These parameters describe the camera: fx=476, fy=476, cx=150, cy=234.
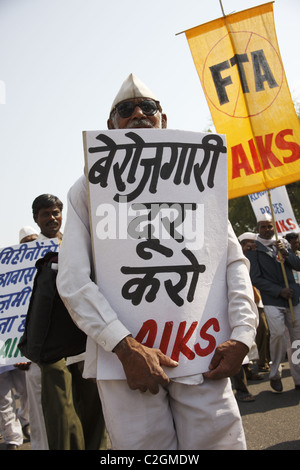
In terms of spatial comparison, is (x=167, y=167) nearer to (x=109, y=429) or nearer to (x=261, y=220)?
(x=109, y=429)

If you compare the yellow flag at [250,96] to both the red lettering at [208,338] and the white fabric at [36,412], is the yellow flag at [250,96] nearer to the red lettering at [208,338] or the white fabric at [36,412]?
the white fabric at [36,412]

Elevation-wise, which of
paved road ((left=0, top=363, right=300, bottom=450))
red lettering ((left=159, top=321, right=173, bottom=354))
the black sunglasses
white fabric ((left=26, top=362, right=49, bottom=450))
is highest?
the black sunglasses

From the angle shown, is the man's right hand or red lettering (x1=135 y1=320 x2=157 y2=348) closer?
the man's right hand

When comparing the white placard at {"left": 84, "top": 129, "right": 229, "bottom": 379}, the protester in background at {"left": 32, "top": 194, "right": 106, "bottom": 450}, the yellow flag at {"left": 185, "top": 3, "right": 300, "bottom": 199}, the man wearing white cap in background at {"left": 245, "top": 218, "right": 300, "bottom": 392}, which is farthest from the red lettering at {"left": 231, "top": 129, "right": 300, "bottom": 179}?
the white placard at {"left": 84, "top": 129, "right": 229, "bottom": 379}

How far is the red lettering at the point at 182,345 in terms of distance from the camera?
195cm

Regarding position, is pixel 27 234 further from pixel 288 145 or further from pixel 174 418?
pixel 174 418

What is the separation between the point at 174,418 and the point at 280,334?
427 cm

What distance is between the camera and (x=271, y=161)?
4.98 meters

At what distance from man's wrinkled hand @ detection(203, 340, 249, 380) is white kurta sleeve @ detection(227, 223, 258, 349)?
1.3 inches

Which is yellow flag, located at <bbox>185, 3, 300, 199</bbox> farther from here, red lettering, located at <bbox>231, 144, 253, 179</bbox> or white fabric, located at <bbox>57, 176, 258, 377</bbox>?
white fabric, located at <bbox>57, 176, 258, 377</bbox>

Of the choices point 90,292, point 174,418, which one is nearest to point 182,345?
point 174,418

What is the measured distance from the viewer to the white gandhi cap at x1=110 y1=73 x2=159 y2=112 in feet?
7.96

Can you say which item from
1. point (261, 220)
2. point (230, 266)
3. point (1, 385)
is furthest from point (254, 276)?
point (230, 266)
